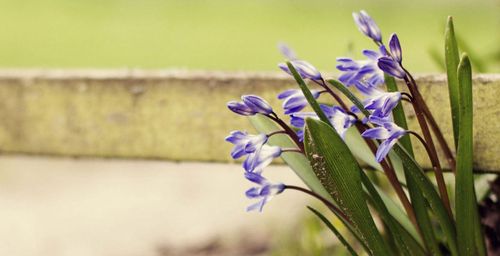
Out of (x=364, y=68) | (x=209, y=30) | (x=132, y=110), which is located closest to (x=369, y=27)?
(x=364, y=68)

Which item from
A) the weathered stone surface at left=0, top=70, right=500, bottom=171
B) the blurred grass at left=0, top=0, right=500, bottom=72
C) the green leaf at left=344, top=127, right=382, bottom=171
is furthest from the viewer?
the blurred grass at left=0, top=0, right=500, bottom=72

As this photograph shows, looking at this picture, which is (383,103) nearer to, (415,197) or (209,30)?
(415,197)

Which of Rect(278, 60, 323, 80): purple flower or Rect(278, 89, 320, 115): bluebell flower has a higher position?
Rect(278, 60, 323, 80): purple flower

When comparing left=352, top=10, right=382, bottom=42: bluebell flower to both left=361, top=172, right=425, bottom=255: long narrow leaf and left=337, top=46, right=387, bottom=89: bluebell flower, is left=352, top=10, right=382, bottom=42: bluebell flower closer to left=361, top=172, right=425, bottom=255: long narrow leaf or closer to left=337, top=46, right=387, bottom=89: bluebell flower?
left=337, top=46, right=387, bottom=89: bluebell flower

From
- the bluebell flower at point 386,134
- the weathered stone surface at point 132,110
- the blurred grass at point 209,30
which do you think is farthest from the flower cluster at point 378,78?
the blurred grass at point 209,30

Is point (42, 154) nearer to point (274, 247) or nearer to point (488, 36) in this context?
point (274, 247)

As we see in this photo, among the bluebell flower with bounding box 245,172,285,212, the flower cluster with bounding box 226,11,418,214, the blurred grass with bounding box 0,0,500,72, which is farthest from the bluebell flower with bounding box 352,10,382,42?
the blurred grass with bounding box 0,0,500,72

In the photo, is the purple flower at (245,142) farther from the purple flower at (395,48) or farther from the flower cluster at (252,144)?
the purple flower at (395,48)
